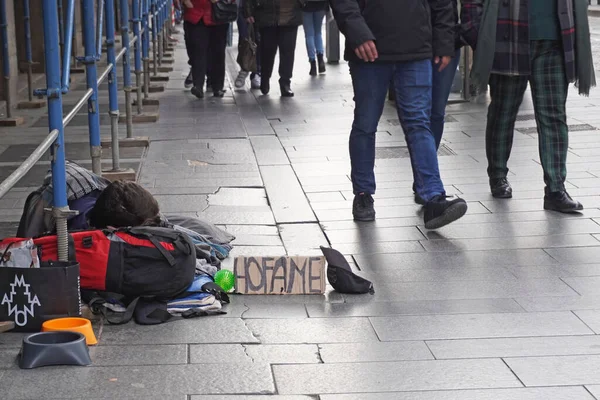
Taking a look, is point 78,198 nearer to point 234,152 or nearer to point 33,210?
point 33,210

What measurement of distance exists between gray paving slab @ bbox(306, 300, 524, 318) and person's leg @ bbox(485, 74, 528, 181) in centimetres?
234

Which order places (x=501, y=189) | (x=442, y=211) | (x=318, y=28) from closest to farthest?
(x=442, y=211) < (x=501, y=189) < (x=318, y=28)

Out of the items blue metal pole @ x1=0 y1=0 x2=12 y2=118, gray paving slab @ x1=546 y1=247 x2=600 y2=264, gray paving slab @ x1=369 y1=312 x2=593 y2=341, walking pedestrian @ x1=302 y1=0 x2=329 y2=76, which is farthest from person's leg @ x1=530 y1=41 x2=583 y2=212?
walking pedestrian @ x1=302 y1=0 x2=329 y2=76

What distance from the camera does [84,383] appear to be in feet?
13.0

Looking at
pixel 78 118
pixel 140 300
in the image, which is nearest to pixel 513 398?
pixel 140 300

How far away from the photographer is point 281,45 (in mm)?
13172

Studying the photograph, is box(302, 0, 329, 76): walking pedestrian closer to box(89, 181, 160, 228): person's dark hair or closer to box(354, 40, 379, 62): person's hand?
box(354, 40, 379, 62): person's hand

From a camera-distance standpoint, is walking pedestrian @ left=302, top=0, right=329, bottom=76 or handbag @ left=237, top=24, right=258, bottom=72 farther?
walking pedestrian @ left=302, top=0, right=329, bottom=76

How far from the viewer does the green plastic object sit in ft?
16.8

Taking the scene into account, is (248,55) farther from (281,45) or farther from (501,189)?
(501,189)

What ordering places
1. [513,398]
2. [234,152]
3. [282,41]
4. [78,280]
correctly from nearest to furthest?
1. [513,398]
2. [78,280]
3. [234,152]
4. [282,41]

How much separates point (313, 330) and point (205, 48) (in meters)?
8.97

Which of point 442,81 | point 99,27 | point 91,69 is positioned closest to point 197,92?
point 99,27

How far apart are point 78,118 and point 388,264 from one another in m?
6.86
